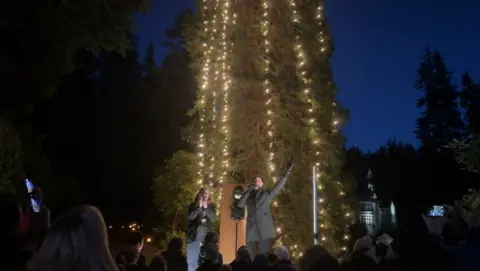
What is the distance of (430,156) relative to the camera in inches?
1031

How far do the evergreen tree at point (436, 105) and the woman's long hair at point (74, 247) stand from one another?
2943 cm

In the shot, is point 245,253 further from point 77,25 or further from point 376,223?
point 376,223

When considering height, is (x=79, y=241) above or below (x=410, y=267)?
above

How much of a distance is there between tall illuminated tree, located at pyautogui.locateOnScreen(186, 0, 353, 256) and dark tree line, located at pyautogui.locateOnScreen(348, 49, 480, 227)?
31.0 feet

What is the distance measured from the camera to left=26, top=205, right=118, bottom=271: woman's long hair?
1.98 m

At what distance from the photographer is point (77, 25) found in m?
7.17

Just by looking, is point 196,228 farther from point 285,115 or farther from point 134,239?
point 134,239

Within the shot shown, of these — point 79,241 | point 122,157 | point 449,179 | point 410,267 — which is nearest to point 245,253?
point 410,267

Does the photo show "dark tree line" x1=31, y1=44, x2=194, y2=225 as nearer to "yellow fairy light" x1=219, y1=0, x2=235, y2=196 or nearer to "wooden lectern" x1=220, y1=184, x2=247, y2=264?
"yellow fairy light" x1=219, y1=0, x2=235, y2=196

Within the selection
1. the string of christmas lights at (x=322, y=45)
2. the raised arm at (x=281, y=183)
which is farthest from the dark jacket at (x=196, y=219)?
the string of christmas lights at (x=322, y=45)

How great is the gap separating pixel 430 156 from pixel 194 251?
21.7 meters

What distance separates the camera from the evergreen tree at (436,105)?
30.4 m

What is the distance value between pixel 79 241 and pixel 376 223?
62.1ft

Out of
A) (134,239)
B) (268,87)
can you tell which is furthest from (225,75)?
(134,239)
